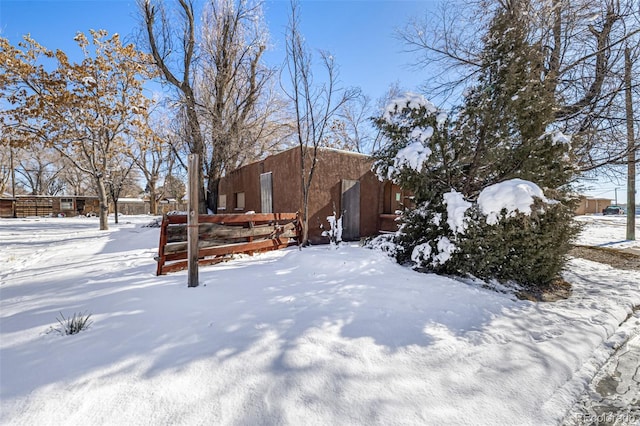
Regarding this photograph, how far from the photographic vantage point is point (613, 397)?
72.5 inches

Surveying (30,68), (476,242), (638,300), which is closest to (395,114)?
(476,242)

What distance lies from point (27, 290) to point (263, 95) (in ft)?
38.1

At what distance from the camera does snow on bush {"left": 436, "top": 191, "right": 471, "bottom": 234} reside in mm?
3863

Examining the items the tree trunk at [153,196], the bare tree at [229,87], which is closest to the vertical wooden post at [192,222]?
the bare tree at [229,87]

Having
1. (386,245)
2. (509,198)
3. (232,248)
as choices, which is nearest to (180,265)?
(232,248)

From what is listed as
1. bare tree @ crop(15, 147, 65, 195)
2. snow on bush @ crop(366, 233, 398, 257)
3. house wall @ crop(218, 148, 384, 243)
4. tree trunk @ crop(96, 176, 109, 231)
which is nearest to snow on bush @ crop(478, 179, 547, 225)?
snow on bush @ crop(366, 233, 398, 257)

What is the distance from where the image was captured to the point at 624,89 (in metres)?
5.45

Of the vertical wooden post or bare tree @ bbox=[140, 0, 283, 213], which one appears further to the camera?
bare tree @ bbox=[140, 0, 283, 213]

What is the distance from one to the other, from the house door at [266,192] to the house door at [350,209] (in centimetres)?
241

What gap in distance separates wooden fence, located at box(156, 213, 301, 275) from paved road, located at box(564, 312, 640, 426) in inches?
184

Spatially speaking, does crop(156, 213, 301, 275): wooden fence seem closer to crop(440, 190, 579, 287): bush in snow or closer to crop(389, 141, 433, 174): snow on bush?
crop(389, 141, 433, 174): snow on bush

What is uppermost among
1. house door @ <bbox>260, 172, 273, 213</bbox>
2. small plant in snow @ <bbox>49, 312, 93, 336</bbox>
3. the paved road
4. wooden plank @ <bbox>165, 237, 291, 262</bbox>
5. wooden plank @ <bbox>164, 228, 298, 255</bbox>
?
house door @ <bbox>260, 172, 273, 213</bbox>

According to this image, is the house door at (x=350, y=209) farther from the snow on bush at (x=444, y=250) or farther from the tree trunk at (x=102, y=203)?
the tree trunk at (x=102, y=203)

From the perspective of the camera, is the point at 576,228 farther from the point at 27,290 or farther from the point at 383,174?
the point at 27,290
